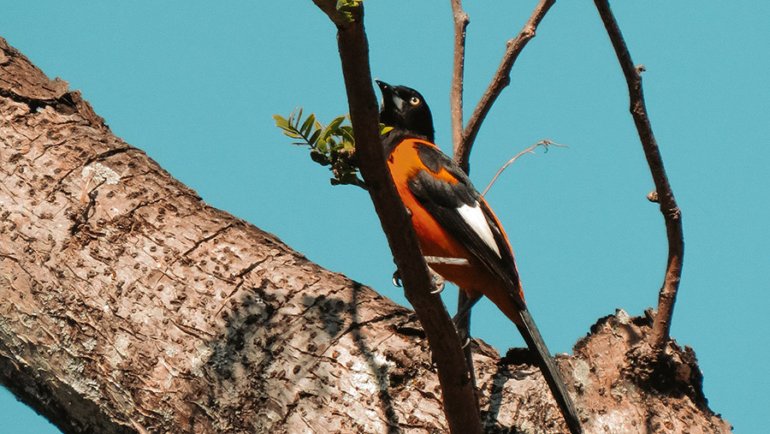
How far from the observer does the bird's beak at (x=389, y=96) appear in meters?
6.81

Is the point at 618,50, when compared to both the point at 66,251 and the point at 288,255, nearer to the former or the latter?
the point at 288,255

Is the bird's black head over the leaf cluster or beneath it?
over

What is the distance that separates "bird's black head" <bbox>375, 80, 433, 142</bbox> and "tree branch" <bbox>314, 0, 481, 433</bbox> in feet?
11.5

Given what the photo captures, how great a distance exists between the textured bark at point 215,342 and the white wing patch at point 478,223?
94 centimetres

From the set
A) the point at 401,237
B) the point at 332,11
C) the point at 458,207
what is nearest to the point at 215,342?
the point at 401,237

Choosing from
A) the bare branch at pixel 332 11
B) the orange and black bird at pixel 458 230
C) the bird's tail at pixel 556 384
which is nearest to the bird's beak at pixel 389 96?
the orange and black bird at pixel 458 230

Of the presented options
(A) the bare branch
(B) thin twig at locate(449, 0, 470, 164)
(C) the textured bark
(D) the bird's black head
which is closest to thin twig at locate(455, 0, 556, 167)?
(B) thin twig at locate(449, 0, 470, 164)

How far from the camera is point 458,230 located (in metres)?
5.09

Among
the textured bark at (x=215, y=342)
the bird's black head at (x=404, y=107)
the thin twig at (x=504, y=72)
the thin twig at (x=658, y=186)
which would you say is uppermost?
the bird's black head at (x=404, y=107)

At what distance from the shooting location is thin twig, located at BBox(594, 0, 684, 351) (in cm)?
364

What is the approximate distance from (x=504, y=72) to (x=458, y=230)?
35.8 inches

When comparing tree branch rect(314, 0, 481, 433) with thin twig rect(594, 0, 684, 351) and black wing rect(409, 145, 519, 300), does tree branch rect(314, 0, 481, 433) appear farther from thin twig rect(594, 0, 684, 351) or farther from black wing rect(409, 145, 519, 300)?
black wing rect(409, 145, 519, 300)

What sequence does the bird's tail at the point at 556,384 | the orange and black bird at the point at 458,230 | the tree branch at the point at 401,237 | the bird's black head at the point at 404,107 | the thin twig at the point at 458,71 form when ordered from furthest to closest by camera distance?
the bird's black head at the point at 404,107, the thin twig at the point at 458,71, the orange and black bird at the point at 458,230, the bird's tail at the point at 556,384, the tree branch at the point at 401,237

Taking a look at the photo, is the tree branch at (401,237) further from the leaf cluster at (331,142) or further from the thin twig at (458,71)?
the thin twig at (458,71)
